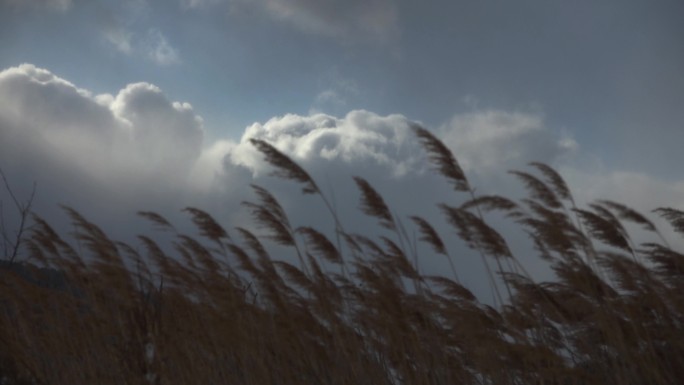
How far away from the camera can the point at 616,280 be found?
4.45 meters

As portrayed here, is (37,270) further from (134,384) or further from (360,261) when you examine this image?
(134,384)

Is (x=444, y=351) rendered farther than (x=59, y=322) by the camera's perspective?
No

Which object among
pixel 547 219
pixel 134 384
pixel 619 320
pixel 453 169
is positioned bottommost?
pixel 134 384

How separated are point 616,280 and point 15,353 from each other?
3654mm

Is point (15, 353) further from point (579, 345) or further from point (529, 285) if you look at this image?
point (579, 345)

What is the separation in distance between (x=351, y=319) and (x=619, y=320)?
206 cm

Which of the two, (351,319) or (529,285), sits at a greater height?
(529,285)

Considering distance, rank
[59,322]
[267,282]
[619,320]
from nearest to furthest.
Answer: [619,320] < [267,282] < [59,322]

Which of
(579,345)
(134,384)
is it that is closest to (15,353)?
(134,384)

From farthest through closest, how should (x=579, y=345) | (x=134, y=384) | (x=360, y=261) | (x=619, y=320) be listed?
(x=360, y=261) < (x=579, y=345) < (x=619, y=320) < (x=134, y=384)

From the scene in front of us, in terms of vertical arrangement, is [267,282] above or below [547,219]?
below

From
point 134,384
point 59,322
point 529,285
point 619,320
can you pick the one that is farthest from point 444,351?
point 59,322

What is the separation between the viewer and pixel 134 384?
10.3 ft

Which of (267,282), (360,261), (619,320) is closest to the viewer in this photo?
(619,320)
